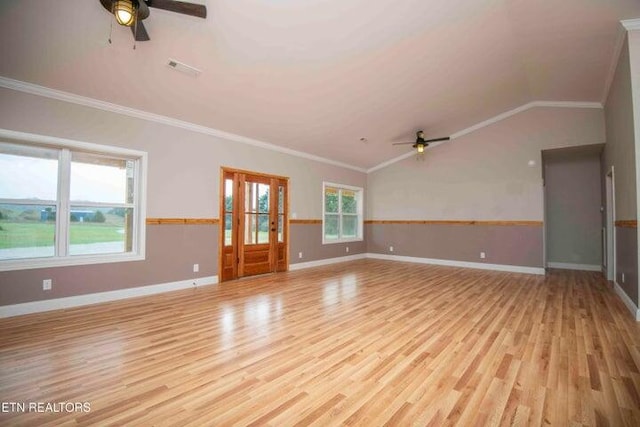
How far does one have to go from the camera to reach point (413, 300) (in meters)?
4.08

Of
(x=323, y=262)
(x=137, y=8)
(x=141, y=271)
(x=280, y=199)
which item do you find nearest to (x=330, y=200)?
(x=323, y=262)

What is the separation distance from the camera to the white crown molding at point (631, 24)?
11.0 ft

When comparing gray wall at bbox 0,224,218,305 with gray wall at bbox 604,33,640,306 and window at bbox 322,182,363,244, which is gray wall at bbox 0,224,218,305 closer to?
window at bbox 322,182,363,244

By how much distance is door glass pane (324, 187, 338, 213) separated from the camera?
756 centimetres

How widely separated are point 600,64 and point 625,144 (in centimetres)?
140

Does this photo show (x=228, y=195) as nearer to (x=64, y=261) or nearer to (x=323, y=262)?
(x=64, y=261)

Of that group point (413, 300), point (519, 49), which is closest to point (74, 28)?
point (413, 300)

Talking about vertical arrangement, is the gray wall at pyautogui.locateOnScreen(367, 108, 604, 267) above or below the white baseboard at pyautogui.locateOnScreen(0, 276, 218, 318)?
above

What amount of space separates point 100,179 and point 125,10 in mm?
2723

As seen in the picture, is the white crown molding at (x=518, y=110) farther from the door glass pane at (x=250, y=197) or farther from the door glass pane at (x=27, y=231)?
the door glass pane at (x=27, y=231)

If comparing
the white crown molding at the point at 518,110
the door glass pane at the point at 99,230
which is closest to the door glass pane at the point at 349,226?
the white crown molding at the point at 518,110

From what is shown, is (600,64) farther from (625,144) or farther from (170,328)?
(170,328)

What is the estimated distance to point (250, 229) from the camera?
5.73m

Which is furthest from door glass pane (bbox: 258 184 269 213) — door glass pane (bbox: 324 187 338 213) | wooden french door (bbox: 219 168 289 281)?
door glass pane (bbox: 324 187 338 213)
